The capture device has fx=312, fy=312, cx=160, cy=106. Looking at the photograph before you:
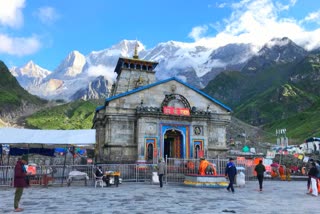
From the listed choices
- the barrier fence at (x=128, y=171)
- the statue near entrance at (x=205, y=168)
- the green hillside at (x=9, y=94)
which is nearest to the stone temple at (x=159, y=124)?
the barrier fence at (x=128, y=171)

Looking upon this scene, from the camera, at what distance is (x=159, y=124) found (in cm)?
2652

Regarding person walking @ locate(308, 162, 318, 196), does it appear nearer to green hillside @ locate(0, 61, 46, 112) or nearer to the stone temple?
the stone temple

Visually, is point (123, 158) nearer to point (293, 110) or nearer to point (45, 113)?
point (45, 113)

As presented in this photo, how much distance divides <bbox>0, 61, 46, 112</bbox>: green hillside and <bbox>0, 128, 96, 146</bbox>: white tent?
9228cm

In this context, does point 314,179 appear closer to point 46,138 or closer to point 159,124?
point 159,124

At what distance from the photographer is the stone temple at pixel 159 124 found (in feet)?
84.8

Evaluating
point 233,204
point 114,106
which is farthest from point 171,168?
point 233,204

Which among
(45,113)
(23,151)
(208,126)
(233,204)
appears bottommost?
(233,204)

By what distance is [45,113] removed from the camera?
113688 mm

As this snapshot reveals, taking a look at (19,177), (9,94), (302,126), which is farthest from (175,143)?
(9,94)

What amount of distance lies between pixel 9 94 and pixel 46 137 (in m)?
107

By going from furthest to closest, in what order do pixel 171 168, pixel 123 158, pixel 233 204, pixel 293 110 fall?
pixel 293 110 < pixel 123 158 < pixel 171 168 < pixel 233 204

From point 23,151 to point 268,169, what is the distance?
21927 mm

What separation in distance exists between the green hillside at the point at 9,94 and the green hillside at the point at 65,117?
28.7 ft
